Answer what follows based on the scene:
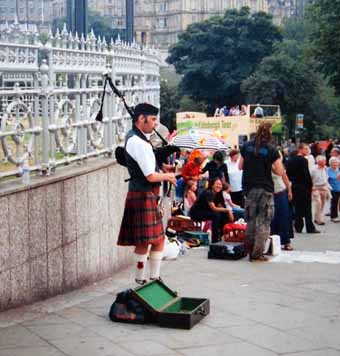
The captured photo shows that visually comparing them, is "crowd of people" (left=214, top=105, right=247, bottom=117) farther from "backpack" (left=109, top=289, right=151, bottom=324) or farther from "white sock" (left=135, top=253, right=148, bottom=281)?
"backpack" (left=109, top=289, right=151, bottom=324)

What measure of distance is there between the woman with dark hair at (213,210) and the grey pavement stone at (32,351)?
293 inches

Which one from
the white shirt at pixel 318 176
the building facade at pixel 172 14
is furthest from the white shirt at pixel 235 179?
the building facade at pixel 172 14

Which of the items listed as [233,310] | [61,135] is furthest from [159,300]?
[61,135]

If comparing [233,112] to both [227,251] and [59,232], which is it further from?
[59,232]

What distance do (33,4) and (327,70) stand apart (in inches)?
1057

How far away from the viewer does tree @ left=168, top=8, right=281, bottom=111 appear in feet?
251

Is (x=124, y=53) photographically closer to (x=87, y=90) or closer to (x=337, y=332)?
(x=87, y=90)

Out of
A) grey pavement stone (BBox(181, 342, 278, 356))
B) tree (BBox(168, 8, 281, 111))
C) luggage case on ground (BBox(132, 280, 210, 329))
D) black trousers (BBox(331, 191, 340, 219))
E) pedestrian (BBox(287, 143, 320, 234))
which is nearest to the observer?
grey pavement stone (BBox(181, 342, 278, 356))

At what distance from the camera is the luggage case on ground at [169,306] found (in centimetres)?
721

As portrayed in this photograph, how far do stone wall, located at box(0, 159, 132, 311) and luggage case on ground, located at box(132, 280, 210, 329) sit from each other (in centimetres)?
96

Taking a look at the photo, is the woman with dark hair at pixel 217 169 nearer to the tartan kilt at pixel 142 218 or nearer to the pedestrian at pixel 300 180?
the pedestrian at pixel 300 180

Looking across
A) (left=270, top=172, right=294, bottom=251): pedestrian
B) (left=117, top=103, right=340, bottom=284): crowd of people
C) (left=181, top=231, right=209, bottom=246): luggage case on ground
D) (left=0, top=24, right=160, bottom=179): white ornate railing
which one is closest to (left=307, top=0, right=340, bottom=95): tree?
(left=117, top=103, right=340, bottom=284): crowd of people

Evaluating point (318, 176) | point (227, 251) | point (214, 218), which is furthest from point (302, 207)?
point (227, 251)

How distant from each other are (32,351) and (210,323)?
1.68m
